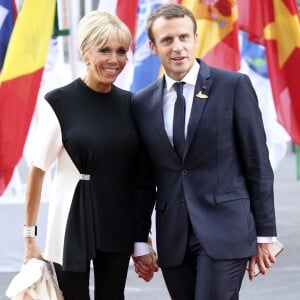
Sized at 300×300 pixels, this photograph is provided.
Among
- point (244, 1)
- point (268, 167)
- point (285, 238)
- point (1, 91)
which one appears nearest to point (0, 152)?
point (1, 91)

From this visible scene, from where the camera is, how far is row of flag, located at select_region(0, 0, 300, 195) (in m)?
6.09

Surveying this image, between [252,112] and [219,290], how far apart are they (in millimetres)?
752

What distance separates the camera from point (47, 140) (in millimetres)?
3223

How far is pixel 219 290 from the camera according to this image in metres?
3.08

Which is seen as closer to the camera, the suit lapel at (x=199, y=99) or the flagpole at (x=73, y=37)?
the suit lapel at (x=199, y=99)

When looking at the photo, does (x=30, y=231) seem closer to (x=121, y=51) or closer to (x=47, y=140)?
(x=47, y=140)

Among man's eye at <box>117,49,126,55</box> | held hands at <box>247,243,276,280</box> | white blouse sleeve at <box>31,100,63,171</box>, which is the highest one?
man's eye at <box>117,49,126,55</box>

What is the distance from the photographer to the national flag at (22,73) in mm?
6070

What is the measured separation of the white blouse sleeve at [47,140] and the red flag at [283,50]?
3.52 metres

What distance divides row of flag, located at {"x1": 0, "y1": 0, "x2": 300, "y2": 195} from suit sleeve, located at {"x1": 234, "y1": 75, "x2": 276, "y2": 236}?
3.18 metres

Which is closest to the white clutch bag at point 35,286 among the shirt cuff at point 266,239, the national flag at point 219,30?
the shirt cuff at point 266,239

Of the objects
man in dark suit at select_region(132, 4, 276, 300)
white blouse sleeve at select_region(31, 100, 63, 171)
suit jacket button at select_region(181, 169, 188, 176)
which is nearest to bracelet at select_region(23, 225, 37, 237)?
white blouse sleeve at select_region(31, 100, 63, 171)

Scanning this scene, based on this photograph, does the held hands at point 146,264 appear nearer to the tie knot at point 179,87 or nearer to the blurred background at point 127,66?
the tie knot at point 179,87

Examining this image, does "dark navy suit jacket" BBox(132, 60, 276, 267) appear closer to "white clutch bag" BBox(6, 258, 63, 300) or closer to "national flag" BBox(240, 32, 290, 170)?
"white clutch bag" BBox(6, 258, 63, 300)
